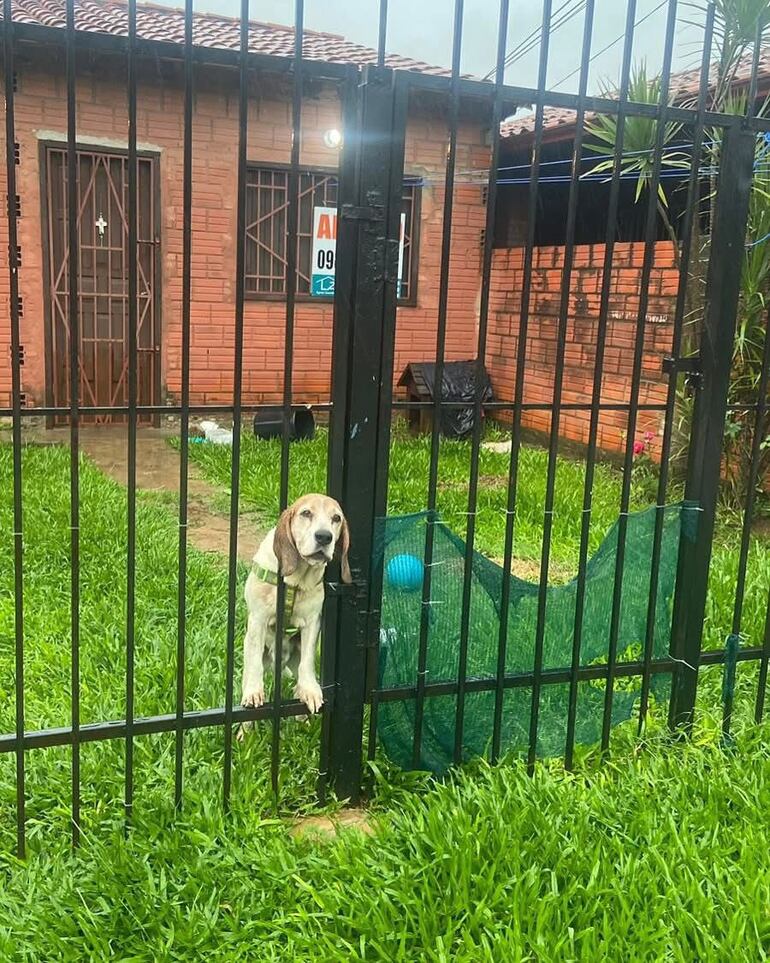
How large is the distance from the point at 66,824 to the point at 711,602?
3287 mm

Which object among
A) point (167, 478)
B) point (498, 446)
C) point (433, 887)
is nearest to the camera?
point (433, 887)

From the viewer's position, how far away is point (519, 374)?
2854mm

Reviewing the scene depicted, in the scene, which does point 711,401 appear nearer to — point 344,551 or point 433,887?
point 344,551

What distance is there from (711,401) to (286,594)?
5.25 feet

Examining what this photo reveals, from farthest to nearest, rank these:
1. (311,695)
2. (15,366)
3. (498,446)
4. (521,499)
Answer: (498,446) → (521,499) → (311,695) → (15,366)

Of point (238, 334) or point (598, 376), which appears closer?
point (238, 334)

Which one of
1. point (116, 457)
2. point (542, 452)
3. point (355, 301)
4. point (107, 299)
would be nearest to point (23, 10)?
point (107, 299)

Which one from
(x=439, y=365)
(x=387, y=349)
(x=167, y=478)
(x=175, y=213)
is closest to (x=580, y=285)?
(x=175, y=213)

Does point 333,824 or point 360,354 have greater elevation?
point 360,354

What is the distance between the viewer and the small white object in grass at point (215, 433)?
30.6 ft

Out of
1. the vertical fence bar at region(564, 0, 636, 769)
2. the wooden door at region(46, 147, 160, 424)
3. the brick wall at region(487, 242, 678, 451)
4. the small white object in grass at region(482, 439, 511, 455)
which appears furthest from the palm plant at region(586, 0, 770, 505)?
the wooden door at region(46, 147, 160, 424)

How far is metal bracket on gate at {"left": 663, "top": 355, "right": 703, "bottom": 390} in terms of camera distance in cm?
307

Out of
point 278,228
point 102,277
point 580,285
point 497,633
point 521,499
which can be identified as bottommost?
point 521,499

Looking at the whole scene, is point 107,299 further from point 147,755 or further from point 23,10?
point 147,755
